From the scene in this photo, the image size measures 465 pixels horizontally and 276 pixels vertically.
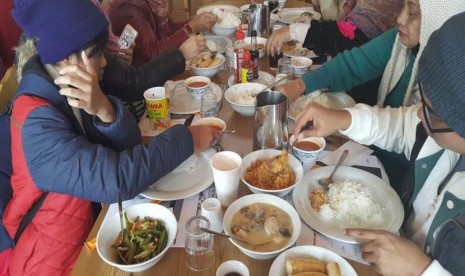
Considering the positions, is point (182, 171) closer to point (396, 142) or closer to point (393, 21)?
point (396, 142)

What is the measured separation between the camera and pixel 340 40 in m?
1.94

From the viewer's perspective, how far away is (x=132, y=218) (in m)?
0.96

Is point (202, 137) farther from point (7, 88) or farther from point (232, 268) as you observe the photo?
point (7, 88)

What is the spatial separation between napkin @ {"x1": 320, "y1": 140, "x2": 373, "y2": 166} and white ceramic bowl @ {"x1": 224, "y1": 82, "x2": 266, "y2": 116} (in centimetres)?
38

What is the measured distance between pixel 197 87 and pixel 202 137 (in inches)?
17.5

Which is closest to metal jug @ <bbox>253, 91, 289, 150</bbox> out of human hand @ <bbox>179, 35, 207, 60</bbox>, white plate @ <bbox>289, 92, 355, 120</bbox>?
white plate @ <bbox>289, 92, 355, 120</bbox>

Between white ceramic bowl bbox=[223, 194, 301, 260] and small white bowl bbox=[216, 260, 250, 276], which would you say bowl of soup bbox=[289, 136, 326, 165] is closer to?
white ceramic bowl bbox=[223, 194, 301, 260]

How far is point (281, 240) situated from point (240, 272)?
0.14 meters

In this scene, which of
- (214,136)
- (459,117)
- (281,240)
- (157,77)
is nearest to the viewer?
(459,117)

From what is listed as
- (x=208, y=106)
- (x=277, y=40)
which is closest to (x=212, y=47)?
(x=277, y=40)

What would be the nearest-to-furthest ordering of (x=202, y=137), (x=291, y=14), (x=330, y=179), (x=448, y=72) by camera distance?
1. (x=448, y=72)
2. (x=330, y=179)
3. (x=202, y=137)
4. (x=291, y=14)

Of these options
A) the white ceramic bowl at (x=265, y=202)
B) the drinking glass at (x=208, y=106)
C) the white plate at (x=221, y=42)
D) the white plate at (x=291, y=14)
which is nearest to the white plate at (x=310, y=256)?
the white ceramic bowl at (x=265, y=202)

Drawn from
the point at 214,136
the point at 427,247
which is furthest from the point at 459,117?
the point at 214,136

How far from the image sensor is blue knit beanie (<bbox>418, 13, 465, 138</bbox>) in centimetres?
70
